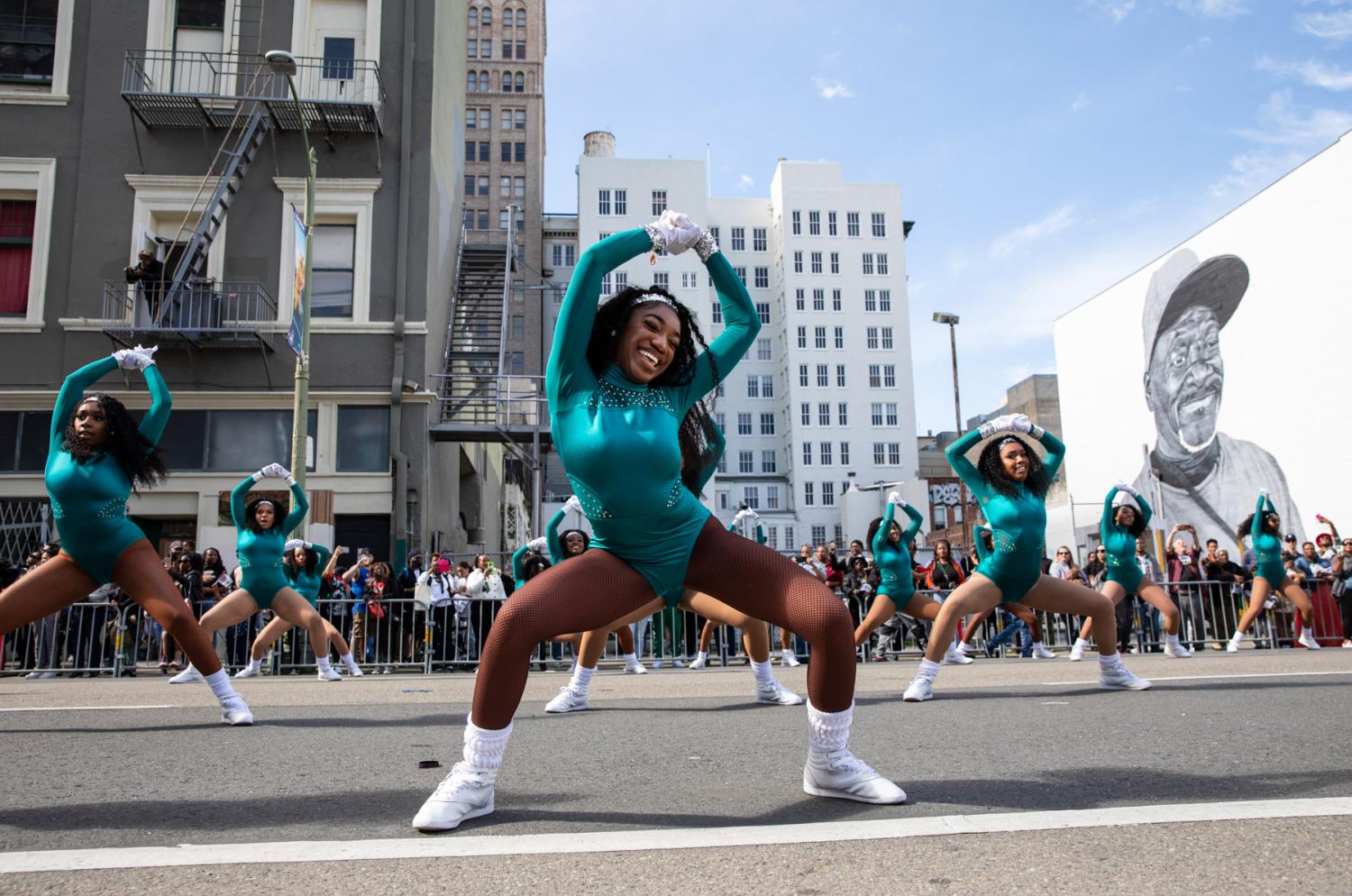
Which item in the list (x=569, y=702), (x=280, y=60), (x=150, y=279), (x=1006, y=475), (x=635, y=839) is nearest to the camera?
(x=635, y=839)

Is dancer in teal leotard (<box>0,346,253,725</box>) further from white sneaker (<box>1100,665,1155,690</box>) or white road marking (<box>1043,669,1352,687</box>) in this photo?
white road marking (<box>1043,669,1352,687</box>)

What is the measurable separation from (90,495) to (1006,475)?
6.27 meters

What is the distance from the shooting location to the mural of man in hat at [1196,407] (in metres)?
34.3

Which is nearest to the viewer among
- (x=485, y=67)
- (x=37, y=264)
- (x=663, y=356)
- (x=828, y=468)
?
(x=663, y=356)

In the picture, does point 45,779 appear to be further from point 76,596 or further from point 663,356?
point 663,356

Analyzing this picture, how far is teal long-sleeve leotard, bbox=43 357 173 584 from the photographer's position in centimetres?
640

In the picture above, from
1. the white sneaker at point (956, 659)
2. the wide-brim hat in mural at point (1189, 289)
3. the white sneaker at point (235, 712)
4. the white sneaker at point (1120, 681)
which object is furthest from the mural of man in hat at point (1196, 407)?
the white sneaker at point (235, 712)

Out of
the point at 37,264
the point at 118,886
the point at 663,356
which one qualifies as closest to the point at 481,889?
the point at 118,886

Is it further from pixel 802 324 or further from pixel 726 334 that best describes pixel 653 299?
pixel 802 324

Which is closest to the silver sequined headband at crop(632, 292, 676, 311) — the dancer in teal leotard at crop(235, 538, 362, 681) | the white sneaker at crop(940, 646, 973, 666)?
the dancer in teal leotard at crop(235, 538, 362, 681)

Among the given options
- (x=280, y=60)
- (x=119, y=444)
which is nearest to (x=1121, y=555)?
(x=119, y=444)

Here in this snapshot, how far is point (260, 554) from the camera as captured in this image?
387 inches

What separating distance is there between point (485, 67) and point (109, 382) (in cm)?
7981

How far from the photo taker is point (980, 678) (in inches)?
387
